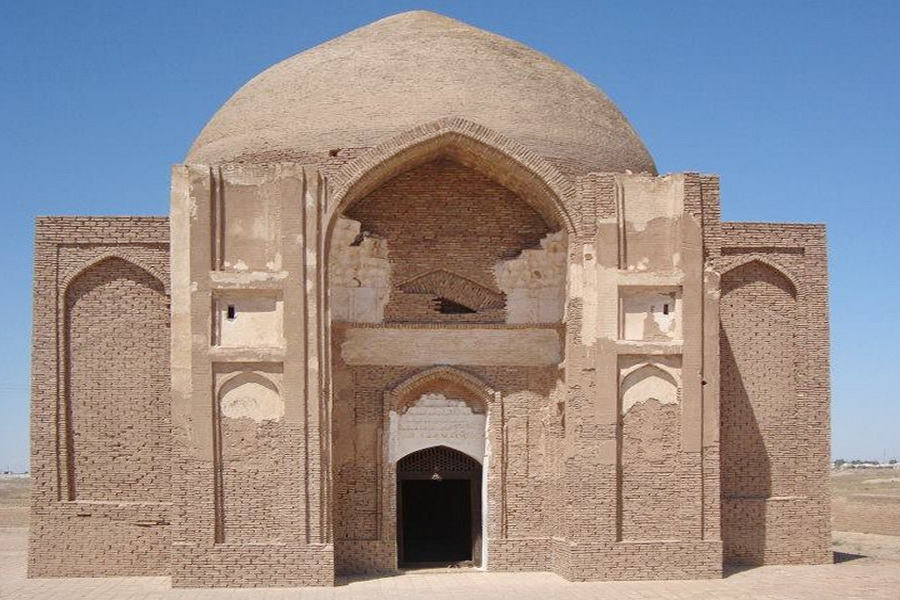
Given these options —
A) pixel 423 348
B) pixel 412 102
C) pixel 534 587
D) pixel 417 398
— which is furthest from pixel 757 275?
pixel 534 587

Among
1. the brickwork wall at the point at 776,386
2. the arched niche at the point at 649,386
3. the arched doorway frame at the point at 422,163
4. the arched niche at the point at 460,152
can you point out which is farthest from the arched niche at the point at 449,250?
the brickwork wall at the point at 776,386

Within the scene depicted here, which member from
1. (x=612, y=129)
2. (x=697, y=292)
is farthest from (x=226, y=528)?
(x=612, y=129)

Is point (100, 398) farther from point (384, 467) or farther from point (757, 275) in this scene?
point (757, 275)

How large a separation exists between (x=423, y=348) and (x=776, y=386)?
514cm

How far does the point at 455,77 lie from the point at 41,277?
645cm

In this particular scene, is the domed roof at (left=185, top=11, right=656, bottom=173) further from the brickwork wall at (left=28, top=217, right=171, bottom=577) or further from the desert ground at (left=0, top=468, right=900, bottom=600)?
the desert ground at (left=0, top=468, right=900, bottom=600)

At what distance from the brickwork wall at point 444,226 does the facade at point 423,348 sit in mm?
36

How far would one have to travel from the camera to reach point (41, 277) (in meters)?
16.8

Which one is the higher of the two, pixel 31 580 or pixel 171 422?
pixel 171 422

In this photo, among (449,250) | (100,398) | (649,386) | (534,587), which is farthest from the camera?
(449,250)

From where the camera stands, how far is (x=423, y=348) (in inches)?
676

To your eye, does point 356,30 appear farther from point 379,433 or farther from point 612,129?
point 379,433

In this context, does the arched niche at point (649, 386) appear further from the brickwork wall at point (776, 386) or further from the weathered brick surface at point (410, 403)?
the brickwork wall at point (776, 386)

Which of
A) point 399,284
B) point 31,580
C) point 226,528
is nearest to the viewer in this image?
point 226,528
